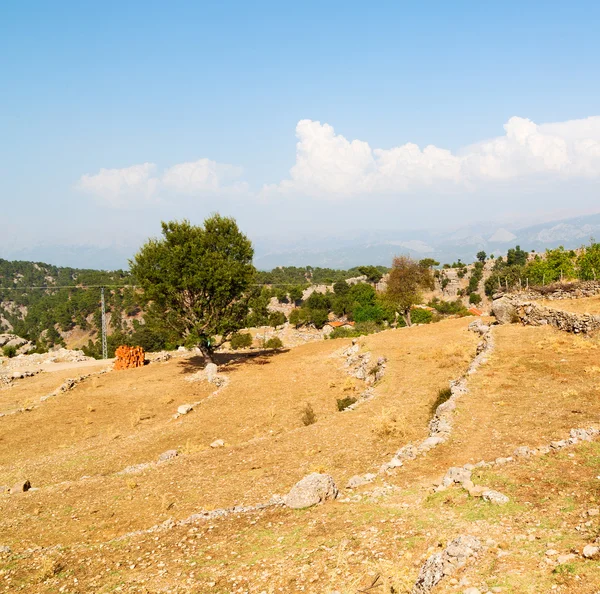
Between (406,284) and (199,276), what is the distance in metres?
29.4

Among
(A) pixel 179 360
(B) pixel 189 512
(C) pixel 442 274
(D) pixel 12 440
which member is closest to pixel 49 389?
(A) pixel 179 360

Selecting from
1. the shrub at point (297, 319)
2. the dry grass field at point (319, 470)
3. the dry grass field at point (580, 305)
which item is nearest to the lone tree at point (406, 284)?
the dry grass field at point (580, 305)

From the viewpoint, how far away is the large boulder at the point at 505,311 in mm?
33812

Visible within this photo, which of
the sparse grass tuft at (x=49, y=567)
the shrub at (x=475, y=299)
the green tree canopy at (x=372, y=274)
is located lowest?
the shrub at (x=475, y=299)

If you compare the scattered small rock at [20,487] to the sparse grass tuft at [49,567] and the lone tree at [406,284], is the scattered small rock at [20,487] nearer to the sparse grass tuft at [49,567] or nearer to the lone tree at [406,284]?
the sparse grass tuft at [49,567]

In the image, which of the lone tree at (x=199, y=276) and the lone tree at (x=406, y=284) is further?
the lone tree at (x=406, y=284)

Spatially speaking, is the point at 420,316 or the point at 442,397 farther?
the point at 420,316

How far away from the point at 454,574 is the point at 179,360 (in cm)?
3748

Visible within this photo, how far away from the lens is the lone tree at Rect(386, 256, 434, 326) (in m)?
52.3

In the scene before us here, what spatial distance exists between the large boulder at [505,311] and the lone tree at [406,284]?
17.5 metres

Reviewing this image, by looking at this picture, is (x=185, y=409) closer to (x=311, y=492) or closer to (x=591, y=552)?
(x=311, y=492)

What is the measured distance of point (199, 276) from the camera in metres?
31.7

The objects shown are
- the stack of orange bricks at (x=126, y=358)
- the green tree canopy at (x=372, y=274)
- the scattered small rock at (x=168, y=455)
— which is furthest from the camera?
the green tree canopy at (x=372, y=274)

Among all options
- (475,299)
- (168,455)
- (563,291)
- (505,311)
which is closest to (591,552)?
(168,455)
